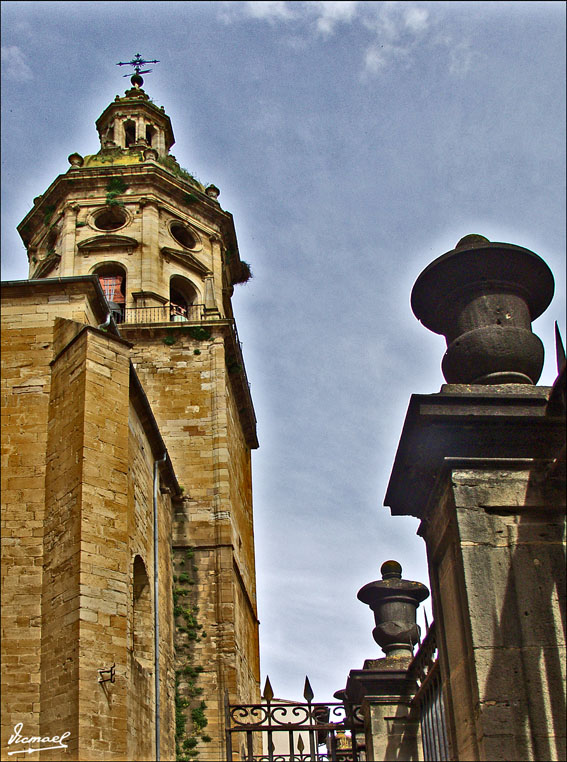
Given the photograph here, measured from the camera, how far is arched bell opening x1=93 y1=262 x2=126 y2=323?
2277 centimetres

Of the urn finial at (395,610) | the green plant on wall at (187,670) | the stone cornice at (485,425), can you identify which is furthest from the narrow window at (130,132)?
the stone cornice at (485,425)

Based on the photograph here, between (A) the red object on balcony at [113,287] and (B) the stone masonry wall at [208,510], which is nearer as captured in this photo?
(B) the stone masonry wall at [208,510]

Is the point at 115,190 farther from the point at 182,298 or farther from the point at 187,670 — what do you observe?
the point at 187,670

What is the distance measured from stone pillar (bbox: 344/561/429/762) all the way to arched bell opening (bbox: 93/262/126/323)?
570 inches

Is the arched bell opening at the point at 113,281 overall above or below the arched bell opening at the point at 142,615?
above

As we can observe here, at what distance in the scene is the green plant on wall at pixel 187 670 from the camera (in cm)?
1683

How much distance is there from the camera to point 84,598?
10.9m

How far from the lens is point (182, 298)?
2416 centimetres

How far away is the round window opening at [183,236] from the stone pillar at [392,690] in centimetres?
1644

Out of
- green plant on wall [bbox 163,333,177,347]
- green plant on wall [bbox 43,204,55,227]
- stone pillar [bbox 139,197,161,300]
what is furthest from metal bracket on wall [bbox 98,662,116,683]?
green plant on wall [bbox 43,204,55,227]

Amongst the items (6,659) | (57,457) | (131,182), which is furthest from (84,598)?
(131,182)

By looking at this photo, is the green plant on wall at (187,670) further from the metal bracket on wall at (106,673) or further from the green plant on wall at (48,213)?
the green plant on wall at (48,213)

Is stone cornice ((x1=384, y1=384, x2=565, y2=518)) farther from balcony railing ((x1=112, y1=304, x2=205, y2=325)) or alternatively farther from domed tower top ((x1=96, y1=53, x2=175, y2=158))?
domed tower top ((x1=96, y1=53, x2=175, y2=158))

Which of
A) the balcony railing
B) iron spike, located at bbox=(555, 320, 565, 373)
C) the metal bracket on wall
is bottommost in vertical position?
the metal bracket on wall
